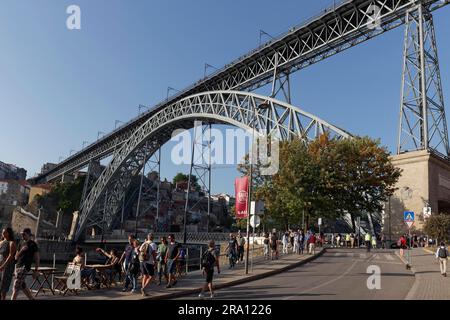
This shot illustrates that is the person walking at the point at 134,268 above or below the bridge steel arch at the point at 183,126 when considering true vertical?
below

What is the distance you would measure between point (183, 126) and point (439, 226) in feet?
126

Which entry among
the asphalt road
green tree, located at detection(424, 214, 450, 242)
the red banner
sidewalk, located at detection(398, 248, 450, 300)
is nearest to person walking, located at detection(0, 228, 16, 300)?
the asphalt road

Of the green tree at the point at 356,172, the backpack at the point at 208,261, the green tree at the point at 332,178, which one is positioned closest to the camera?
the backpack at the point at 208,261

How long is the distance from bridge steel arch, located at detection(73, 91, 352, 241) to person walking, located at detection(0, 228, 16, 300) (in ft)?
66.9

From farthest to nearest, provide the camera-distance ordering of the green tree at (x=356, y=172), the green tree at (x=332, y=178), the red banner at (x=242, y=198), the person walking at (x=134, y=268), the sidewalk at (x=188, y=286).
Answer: the green tree at (x=356, y=172) → the green tree at (x=332, y=178) → the red banner at (x=242, y=198) → the person walking at (x=134, y=268) → the sidewalk at (x=188, y=286)

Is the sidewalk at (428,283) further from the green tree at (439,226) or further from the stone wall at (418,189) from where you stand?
the stone wall at (418,189)

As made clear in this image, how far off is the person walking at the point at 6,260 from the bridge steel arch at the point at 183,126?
20.4 meters

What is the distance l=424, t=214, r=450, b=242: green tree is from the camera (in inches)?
1120

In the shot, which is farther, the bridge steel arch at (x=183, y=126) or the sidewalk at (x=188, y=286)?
the bridge steel arch at (x=183, y=126)

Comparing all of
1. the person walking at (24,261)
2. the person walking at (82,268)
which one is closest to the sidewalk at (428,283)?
the person walking at (82,268)

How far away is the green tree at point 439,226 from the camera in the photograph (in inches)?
1120

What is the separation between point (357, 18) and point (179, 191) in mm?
86985

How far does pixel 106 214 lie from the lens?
7088 centimetres

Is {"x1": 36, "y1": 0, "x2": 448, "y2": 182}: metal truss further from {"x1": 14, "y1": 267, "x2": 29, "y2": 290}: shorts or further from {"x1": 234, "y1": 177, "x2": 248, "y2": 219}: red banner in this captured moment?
{"x1": 14, "y1": 267, "x2": 29, "y2": 290}: shorts
